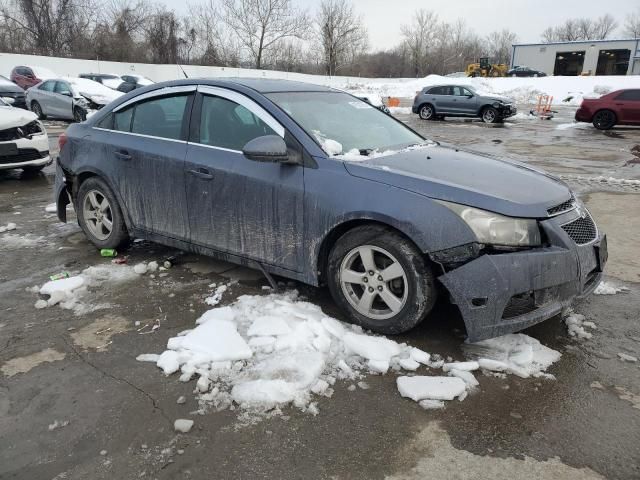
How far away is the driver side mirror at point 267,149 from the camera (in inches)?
133

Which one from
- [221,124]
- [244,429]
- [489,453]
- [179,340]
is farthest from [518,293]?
[221,124]

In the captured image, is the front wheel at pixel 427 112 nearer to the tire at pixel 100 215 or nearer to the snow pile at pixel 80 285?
the tire at pixel 100 215

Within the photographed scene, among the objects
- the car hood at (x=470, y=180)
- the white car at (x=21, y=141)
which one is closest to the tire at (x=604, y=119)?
the car hood at (x=470, y=180)

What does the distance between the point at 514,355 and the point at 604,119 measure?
1857 centimetres

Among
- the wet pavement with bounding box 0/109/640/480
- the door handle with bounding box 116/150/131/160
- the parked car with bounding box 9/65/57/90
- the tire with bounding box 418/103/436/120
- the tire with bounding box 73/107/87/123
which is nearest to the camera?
the wet pavement with bounding box 0/109/640/480

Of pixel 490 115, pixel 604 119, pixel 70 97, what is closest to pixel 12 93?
pixel 70 97

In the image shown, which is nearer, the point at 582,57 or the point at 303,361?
the point at 303,361

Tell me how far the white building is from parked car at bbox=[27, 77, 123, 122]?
53132 mm

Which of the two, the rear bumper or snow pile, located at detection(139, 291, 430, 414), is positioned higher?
the rear bumper

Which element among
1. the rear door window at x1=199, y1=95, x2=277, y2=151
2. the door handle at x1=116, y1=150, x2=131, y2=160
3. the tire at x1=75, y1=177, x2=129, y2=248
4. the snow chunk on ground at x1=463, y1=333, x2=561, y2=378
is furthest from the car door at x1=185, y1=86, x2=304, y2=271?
the snow chunk on ground at x1=463, y1=333, x2=561, y2=378

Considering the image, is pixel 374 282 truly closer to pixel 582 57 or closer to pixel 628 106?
pixel 628 106

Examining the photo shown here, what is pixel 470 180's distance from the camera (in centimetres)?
319

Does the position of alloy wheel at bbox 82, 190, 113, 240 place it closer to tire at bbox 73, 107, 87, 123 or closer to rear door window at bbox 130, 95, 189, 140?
rear door window at bbox 130, 95, 189, 140

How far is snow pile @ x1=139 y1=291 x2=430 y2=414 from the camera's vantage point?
8.81 feet
